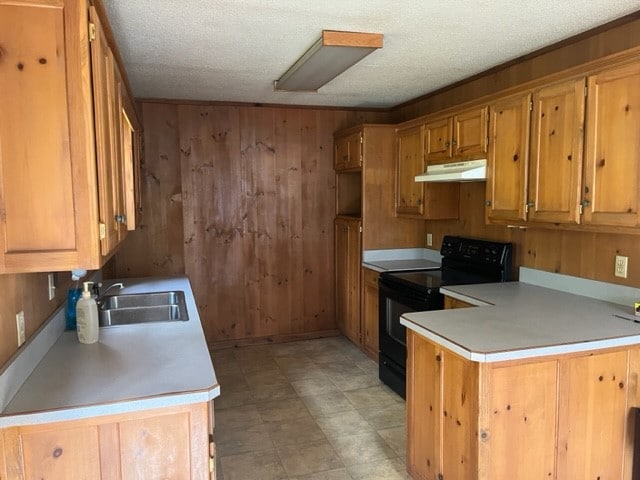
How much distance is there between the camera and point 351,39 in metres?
2.68

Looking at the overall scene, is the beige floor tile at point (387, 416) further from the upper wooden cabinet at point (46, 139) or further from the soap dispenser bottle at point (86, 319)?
the upper wooden cabinet at point (46, 139)

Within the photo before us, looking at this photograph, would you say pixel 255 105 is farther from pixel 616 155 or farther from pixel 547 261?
pixel 616 155

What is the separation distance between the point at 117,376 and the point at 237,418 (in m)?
1.78

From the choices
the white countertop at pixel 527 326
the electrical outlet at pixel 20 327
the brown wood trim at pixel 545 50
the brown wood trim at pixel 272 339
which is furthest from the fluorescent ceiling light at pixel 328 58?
the brown wood trim at pixel 272 339

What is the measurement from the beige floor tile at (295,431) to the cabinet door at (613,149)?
2.06 meters

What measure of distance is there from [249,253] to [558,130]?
10.5 ft

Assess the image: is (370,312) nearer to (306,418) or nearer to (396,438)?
(306,418)

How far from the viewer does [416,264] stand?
13.9 feet

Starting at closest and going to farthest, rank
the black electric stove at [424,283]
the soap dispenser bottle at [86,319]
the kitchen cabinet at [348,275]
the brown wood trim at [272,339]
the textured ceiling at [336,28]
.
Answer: the soap dispenser bottle at [86,319] < the textured ceiling at [336,28] < the black electric stove at [424,283] < the kitchen cabinet at [348,275] < the brown wood trim at [272,339]

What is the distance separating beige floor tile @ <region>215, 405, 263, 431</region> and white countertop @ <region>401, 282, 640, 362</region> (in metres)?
1.49

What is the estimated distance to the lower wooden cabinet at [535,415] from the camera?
2.00 meters

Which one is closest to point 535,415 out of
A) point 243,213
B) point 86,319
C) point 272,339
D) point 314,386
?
point 86,319

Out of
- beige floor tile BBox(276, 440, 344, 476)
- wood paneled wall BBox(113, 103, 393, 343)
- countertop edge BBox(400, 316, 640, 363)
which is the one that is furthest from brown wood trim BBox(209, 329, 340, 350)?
countertop edge BBox(400, 316, 640, 363)

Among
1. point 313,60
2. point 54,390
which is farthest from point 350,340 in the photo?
point 54,390
